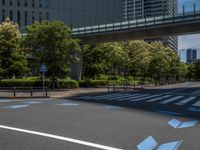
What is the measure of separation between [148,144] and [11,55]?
39.6 meters

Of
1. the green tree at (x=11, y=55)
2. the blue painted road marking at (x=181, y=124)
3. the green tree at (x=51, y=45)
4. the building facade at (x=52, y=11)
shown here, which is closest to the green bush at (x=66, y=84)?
the green tree at (x=51, y=45)

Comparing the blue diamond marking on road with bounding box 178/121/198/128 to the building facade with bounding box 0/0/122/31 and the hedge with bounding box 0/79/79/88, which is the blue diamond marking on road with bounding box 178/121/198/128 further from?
the building facade with bounding box 0/0/122/31

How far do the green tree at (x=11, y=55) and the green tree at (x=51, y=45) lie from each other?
610 cm

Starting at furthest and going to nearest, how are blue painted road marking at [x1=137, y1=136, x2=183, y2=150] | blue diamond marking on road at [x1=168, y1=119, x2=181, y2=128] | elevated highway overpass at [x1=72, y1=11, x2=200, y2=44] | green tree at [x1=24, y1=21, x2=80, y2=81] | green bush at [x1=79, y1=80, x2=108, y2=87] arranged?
green bush at [x1=79, y1=80, x2=108, y2=87] < elevated highway overpass at [x1=72, y1=11, x2=200, y2=44] < green tree at [x1=24, y1=21, x2=80, y2=81] < blue diamond marking on road at [x1=168, y1=119, x2=181, y2=128] < blue painted road marking at [x1=137, y1=136, x2=183, y2=150]

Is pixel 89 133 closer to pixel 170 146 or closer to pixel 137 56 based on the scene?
pixel 170 146

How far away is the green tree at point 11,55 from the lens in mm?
46219

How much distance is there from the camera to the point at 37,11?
3932 inches

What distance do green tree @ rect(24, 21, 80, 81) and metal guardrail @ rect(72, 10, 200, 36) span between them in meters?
9.04

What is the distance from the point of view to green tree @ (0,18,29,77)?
46219mm

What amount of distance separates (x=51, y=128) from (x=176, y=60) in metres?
98.9

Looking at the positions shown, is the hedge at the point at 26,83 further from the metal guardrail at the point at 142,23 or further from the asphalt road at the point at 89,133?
the asphalt road at the point at 89,133

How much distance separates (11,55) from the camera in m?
46.6

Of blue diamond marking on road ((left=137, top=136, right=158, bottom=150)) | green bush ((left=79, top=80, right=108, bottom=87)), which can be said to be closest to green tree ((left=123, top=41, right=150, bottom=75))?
green bush ((left=79, top=80, right=108, bottom=87))

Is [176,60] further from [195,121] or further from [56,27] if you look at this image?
[195,121]
